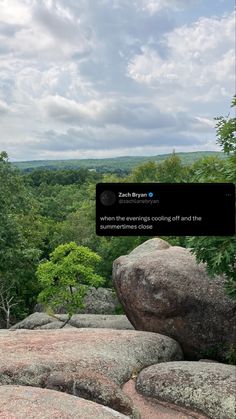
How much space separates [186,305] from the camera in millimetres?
23578

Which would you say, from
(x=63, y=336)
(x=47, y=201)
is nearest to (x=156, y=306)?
(x=63, y=336)

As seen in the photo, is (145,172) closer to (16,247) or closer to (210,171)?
(16,247)

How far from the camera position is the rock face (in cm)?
2342

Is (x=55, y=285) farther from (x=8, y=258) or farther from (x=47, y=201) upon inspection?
(x=47, y=201)

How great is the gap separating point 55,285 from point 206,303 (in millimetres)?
9720

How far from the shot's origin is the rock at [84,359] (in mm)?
15711

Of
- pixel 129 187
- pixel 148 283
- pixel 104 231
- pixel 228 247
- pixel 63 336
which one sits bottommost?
pixel 63 336

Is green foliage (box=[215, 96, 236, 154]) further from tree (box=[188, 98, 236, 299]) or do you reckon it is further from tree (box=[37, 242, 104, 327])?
tree (box=[37, 242, 104, 327])

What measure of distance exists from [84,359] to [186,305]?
7.67m

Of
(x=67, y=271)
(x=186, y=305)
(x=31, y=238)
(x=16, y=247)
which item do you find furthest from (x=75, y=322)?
(x=31, y=238)

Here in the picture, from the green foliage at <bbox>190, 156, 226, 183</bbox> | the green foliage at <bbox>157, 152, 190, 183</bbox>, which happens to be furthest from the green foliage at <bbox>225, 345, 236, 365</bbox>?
the green foliage at <bbox>157, 152, 190, 183</bbox>

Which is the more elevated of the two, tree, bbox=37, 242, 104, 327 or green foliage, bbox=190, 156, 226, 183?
green foliage, bbox=190, 156, 226, 183

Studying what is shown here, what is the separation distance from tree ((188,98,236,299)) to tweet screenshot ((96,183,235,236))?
7.92 meters

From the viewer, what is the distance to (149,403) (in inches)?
706
